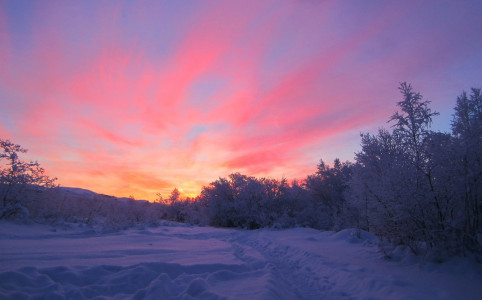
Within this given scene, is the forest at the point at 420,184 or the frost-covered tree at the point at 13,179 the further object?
the frost-covered tree at the point at 13,179

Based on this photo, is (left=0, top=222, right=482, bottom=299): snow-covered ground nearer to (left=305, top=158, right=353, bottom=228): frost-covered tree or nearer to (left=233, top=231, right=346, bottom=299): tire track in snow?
(left=233, top=231, right=346, bottom=299): tire track in snow

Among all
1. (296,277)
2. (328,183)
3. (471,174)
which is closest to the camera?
(471,174)

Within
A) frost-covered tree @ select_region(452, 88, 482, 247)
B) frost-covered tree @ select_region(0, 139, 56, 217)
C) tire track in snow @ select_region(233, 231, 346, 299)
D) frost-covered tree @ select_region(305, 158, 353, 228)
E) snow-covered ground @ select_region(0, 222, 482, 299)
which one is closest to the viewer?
snow-covered ground @ select_region(0, 222, 482, 299)

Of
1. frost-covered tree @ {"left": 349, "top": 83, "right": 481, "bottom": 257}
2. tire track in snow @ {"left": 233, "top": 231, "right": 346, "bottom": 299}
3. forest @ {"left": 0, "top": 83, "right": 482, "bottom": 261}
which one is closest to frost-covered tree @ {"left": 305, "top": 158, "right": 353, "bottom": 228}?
forest @ {"left": 0, "top": 83, "right": 482, "bottom": 261}

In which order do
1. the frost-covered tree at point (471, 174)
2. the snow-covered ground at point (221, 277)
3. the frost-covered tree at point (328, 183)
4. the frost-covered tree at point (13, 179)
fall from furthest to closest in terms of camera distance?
the frost-covered tree at point (328, 183)
the frost-covered tree at point (13, 179)
the frost-covered tree at point (471, 174)
the snow-covered ground at point (221, 277)

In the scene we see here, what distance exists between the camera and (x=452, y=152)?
5.44 m

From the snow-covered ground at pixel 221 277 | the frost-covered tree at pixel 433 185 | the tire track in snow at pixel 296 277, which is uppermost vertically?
the frost-covered tree at pixel 433 185

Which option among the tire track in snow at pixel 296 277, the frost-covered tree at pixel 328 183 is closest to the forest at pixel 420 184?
the tire track in snow at pixel 296 277

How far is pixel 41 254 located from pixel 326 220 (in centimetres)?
1821

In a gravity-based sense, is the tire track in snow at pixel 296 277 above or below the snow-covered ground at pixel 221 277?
below

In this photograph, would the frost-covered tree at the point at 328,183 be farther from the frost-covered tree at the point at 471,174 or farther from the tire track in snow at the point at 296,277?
the frost-covered tree at the point at 471,174

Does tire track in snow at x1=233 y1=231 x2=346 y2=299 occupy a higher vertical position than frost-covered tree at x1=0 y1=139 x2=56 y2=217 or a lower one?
lower

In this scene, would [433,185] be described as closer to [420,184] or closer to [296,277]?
[420,184]

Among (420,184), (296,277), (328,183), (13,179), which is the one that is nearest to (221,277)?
(296,277)
